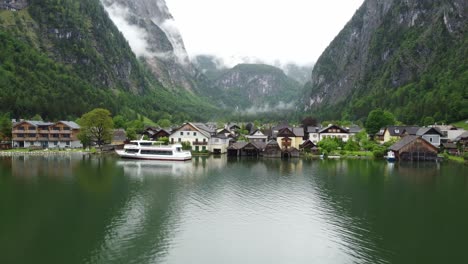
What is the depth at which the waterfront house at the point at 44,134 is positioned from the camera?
8925 centimetres

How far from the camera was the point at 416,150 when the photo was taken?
74.1 metres

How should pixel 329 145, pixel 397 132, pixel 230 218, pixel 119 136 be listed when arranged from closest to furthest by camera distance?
pixel 230 218 → pixel 329 145 → pixel 397 132 → pixel 119 136

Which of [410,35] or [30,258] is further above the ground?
[410,35]

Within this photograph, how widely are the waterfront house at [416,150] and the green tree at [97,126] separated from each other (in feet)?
210

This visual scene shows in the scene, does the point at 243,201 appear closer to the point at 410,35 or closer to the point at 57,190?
the point at 57,190

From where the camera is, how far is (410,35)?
19575cm

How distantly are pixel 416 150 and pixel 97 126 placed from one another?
6916 cm

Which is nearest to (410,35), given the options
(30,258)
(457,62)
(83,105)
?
(457,62)

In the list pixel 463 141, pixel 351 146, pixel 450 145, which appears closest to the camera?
pixel 450 145

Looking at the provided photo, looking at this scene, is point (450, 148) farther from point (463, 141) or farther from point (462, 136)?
point (462, 136)

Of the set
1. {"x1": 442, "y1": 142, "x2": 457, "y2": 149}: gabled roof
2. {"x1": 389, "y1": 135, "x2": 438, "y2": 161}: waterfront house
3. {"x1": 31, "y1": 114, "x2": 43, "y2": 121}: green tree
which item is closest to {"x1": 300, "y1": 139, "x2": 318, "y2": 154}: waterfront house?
{"x1": 389, "y1": 135, "x2": 438, "y2": 161}: waterfront house

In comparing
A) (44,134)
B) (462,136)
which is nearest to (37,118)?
(44,134)

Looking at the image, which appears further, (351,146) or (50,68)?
(50,68)

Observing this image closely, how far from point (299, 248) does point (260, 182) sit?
22.5 meters
